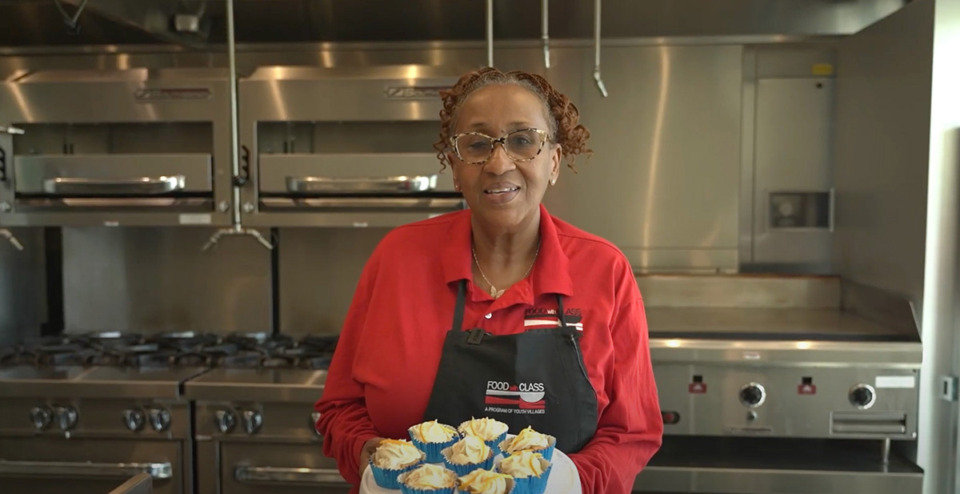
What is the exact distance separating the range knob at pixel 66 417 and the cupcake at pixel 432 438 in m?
1.78

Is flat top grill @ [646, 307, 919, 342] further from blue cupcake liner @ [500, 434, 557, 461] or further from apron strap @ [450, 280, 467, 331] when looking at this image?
blue cupcake liner @ [500, 434, 557, 461]

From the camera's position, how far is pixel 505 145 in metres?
1.47

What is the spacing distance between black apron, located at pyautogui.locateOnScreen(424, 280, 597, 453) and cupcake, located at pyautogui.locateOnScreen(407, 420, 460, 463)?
13 cm

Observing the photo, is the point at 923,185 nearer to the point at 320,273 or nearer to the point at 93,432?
the point at 320,273

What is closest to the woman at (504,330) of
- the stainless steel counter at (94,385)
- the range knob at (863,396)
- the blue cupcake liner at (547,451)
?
the blue cupcake liner at (547,451)

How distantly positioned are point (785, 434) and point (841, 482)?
219 millimetres

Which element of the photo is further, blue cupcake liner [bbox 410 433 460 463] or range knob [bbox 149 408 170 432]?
range knob [bbox 149 408 170 432]

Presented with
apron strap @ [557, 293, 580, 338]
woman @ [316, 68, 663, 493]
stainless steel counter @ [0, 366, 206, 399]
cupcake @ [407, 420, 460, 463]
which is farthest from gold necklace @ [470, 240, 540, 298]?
stainless steel counter @ [0, 366, 206, 399]

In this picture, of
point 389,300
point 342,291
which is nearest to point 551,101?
point 389,300

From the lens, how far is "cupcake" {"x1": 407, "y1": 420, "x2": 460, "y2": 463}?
1.32m

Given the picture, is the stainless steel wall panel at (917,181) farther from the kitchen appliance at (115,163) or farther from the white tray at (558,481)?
the kitchen appliance at (115,163)

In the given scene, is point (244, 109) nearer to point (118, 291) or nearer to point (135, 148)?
point (135, 148)

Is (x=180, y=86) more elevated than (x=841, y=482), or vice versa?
(x=180, y=86)

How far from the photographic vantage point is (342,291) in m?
3.30
